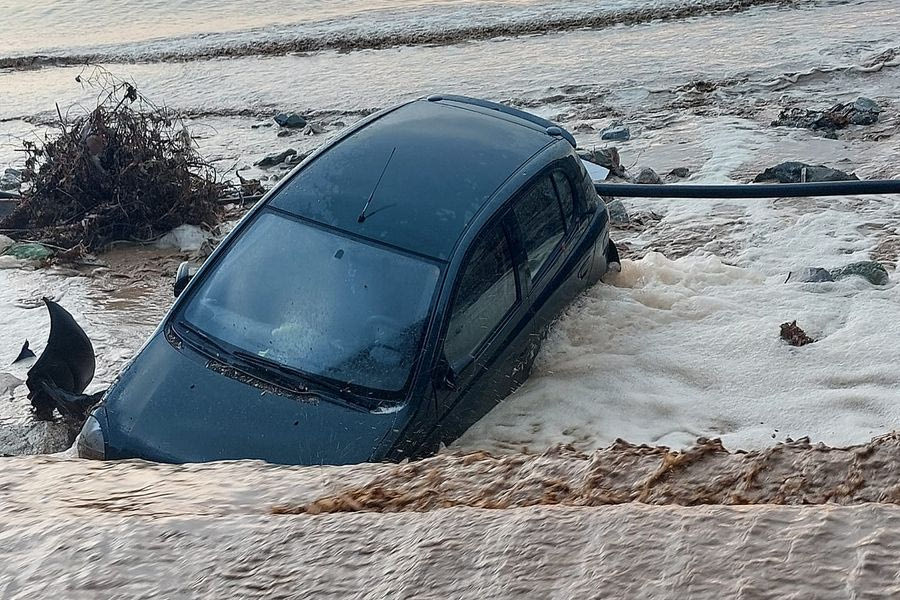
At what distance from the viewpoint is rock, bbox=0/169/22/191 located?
33.1ft

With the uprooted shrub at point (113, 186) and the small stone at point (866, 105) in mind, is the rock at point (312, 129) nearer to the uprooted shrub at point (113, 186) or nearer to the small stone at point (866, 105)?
the uprooted shrub at point (113, 186)

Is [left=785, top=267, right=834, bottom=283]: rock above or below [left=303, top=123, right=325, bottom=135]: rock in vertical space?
below

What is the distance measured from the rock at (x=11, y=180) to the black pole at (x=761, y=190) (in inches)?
248

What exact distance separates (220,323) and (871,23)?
49.0 feet

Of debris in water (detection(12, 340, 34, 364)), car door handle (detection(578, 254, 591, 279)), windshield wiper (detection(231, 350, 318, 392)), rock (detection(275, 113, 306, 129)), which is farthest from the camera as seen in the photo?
rock (detection(275, 113, 306, 129))

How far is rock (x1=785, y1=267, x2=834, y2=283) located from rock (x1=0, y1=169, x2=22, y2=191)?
7.66m

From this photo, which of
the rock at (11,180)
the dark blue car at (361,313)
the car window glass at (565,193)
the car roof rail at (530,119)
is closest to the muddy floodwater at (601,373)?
the dark blue car at (361,313)

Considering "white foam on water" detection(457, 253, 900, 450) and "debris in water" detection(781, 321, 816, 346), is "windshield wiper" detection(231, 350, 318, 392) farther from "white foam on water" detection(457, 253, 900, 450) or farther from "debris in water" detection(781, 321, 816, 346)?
"debris in water" detection(781, 321, 816, 346)

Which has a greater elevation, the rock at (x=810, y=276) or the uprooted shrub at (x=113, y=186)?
the uprooted shrub at (x=113, y=186)

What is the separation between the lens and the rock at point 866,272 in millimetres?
6774

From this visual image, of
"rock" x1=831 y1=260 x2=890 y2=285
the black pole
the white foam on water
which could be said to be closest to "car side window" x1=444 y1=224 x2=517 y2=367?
the white foam on water

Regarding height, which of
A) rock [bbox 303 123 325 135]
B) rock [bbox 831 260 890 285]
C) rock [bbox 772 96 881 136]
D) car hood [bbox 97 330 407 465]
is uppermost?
rock [bbox 303 123 325 135]

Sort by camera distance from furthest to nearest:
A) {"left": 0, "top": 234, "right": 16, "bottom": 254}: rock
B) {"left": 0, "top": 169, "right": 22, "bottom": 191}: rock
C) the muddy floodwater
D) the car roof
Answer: {"left": 0, "top": 169, "right": 22, "bottom": 191}: rock → {"left": 0, "top": 234, "right": 16, "bottom": 254}: rock → the car roof → the muddy floodwater

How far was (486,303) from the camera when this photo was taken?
4828mm
